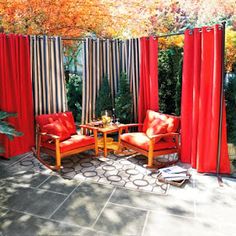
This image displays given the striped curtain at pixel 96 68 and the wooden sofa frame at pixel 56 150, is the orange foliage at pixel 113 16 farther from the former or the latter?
the wooden sofa frame at pixel 56 150

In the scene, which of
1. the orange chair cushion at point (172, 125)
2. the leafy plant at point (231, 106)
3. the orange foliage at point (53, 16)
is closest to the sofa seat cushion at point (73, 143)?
the orange chair cushion at point (172, 125)

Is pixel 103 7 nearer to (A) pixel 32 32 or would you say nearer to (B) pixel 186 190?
(A) pixel 32 32

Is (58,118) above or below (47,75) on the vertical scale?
below

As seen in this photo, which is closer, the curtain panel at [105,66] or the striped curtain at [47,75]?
the striped curtain at [47,75]

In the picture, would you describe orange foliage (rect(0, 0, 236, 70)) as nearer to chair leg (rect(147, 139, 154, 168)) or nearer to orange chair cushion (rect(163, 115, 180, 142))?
orange chair cushion (rect(163, 115, 180, 142))

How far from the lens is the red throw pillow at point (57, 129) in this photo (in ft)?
14.6

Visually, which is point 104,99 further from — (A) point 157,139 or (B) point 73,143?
(A) point 157,139

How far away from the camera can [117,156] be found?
189 inches

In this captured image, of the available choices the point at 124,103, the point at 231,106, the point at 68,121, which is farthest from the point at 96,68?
the point at 231,106

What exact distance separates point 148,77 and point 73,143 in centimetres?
192

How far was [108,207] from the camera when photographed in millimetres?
3143

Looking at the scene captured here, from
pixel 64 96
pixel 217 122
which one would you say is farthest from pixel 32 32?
pixel 217 122

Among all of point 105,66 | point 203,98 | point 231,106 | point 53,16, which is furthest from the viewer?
point 53,16

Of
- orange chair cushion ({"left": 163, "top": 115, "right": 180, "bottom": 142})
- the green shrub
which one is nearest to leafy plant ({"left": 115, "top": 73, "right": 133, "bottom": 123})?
the green shrub
